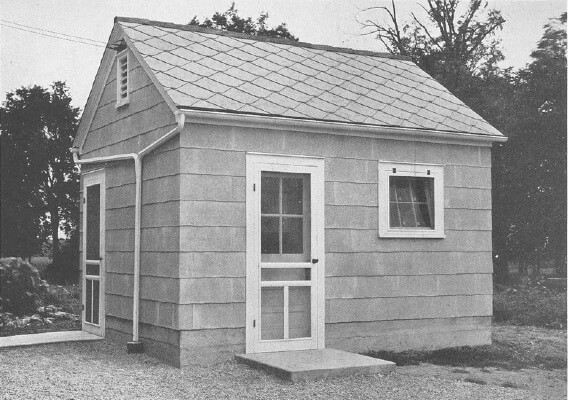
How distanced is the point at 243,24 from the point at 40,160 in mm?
13687

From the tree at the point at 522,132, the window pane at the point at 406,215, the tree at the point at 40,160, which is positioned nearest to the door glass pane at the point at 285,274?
the window pane at the point at 406,215

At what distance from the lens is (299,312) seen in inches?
342

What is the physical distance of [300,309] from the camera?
8703 mm

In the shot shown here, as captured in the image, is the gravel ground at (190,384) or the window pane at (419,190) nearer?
the gravel ground at (190,384)

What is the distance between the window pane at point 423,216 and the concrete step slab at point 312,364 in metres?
2.27

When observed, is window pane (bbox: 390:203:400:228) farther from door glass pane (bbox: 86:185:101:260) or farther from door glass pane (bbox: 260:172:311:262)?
door glass pane (bbox: 86:185:101:260)

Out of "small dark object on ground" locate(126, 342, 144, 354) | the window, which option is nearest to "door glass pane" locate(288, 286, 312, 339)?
"small dark object on ground" locate(126, 342, 144, 354)

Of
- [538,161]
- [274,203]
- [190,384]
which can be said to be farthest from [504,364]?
[538,161]

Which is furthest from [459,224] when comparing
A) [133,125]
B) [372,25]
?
[372,25]

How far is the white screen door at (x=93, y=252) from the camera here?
33.8ft

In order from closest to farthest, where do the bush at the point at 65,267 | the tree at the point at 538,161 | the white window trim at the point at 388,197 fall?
the white window trim at the point at 388,197 < the tree at the point at 538,161 < the bush at the point at 65,267

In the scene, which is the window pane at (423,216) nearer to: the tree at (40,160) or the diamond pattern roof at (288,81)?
the diamond pattern roof at (288,81)

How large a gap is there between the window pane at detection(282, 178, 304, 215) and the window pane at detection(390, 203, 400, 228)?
4.40 ft

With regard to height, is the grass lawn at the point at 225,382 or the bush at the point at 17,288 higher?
the bush at the point at 17,288
